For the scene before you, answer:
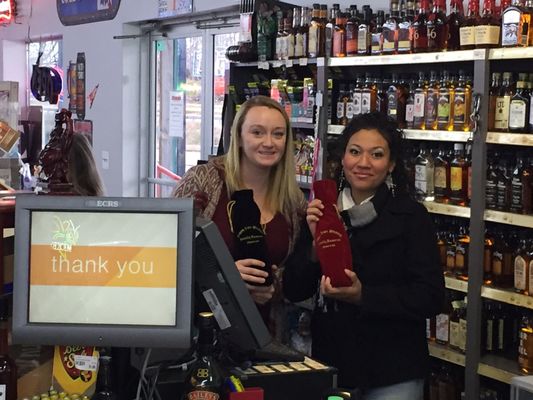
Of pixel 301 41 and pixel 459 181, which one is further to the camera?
pixel 301 41

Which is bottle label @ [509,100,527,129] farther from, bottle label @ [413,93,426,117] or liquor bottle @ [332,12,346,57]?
liquor bottle @ [332,12,346,57]

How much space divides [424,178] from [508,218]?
540 mm

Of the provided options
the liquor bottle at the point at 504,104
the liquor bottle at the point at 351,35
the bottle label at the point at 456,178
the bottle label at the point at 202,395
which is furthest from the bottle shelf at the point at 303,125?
the bottle label at the point at 202,395

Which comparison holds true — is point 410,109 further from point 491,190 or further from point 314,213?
point 314,213

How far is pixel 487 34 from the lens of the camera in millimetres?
3100

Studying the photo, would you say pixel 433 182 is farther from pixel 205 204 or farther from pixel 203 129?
pixel 203 129

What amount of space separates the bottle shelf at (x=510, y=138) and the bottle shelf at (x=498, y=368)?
95cm

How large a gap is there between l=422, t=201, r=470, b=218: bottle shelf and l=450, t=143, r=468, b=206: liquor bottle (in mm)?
72

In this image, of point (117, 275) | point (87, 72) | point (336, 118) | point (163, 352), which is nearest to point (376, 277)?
point (163, 352)

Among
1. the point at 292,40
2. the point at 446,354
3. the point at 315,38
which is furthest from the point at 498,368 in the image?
the point at 292,40

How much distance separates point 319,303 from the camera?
235 centimetres

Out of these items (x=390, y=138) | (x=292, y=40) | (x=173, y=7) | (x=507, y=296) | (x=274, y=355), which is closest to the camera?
(x=274, y=355)

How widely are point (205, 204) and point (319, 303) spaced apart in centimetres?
48

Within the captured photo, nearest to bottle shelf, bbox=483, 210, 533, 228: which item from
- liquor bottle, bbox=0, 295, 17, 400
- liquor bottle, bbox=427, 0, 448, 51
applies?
liquor bottle, bbox=427, 0, 448, 51
